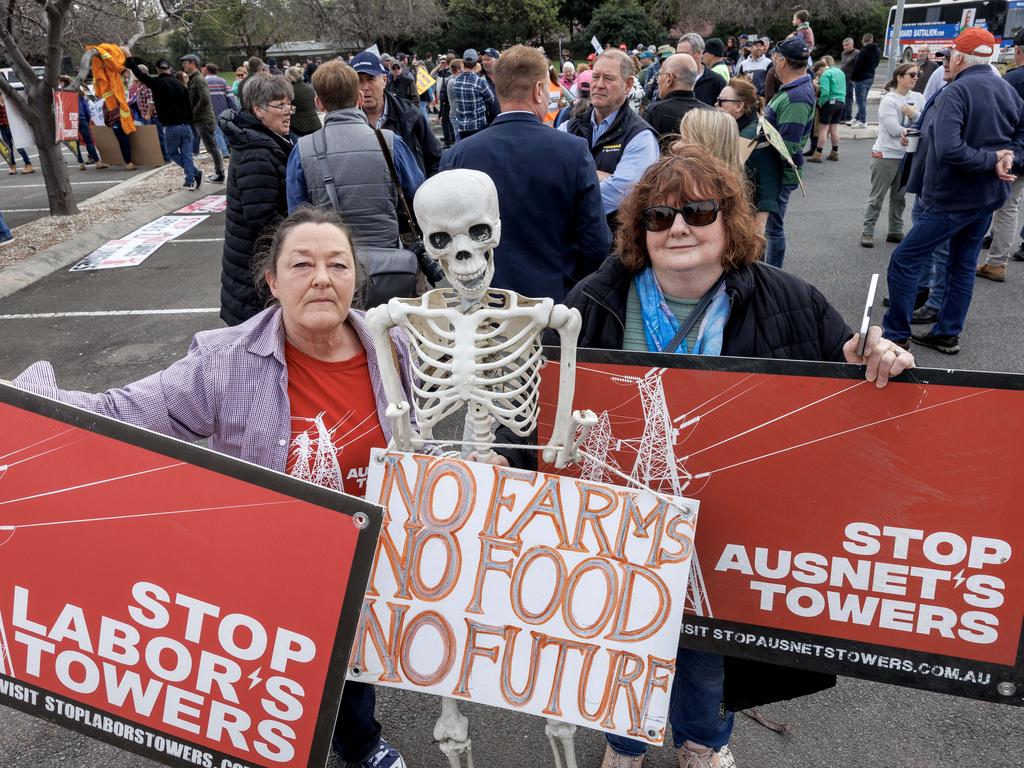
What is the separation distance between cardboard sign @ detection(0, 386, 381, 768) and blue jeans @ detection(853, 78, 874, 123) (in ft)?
53.5

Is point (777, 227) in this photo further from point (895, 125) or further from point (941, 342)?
point (895, 125)

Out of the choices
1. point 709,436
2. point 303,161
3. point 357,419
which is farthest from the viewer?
point 303,161

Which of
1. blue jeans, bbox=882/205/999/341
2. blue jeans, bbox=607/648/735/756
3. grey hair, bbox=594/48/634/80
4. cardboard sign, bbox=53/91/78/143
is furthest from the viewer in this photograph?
cardboard sign, bbox=53/91/78/143

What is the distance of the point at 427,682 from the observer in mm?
1770

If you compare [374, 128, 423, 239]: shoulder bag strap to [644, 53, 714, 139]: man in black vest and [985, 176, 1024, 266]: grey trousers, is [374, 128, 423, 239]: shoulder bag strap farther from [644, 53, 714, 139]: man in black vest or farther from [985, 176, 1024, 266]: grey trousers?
[985, 176, 1024, 266]: grey trousers

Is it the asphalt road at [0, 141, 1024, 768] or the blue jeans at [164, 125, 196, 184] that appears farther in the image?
the blue jeans at [164, 125, 196, 184]

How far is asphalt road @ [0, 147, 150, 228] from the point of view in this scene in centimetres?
1188

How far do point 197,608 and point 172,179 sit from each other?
531 inches

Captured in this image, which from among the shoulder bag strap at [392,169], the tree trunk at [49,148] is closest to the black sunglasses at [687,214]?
the shoulder bag strap at [392,169]

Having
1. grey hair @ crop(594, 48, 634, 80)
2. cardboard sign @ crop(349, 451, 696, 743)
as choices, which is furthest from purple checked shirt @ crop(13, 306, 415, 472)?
grey hair @ crop(594, 48, 634, 80)

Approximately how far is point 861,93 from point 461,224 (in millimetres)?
15983

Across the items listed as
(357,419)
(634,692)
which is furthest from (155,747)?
(634,692)

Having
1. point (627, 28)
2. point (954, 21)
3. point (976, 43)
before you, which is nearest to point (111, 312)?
point (976, 43)

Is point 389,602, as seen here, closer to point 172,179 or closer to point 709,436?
point 709,436
